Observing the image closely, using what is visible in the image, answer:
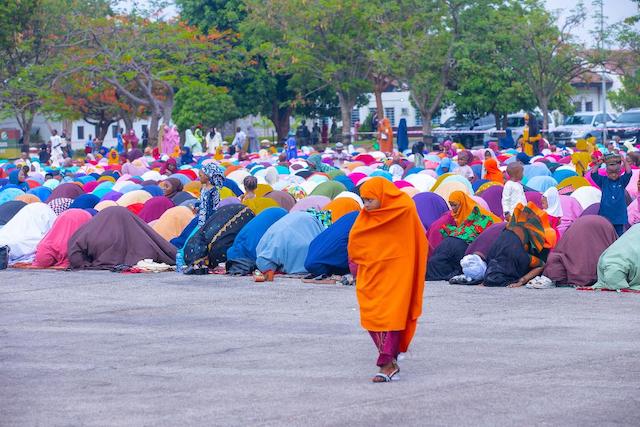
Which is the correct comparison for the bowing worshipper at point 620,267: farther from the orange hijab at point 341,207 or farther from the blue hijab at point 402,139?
the blue hijab at point 402,139

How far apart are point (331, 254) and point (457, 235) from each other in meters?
1.43

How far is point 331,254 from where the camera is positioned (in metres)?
13.9

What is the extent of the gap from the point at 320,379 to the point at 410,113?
69.5m

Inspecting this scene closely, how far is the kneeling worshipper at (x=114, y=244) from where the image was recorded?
1551 centimetres

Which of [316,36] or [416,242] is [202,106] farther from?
[416,242]

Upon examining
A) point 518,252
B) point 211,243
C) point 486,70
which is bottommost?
point 211,243

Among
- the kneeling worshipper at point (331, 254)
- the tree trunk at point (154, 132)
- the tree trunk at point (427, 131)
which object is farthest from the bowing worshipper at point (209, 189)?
the tree trunk at point (154, 132)

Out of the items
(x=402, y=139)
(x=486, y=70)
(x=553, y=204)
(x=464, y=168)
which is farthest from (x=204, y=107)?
(x=553, y=204)

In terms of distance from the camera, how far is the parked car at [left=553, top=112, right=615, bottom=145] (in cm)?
4450

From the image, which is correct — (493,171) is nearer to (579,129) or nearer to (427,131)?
(427,131)

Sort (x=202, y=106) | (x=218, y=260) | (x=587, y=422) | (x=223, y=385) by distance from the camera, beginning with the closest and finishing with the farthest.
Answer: (x=587, y=422), (x=223, y=385), (x=218, y=260), (x=202, y=106)

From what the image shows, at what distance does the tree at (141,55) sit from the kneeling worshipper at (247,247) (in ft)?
92.2

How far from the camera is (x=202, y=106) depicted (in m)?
52.4

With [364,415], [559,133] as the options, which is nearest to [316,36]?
[559,133]
